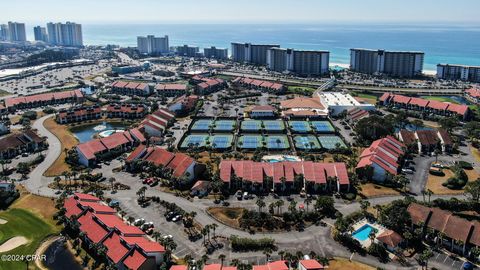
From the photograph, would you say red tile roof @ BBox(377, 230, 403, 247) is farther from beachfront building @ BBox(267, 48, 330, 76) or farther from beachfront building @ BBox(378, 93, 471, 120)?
beachfront building @ BBox(267, 48, 330, 76)

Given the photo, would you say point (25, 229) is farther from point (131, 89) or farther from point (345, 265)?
point (131, 89)

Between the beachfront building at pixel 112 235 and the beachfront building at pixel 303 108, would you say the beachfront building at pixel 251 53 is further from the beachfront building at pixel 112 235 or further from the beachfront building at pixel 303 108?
the beachfront building at pixel 112 235

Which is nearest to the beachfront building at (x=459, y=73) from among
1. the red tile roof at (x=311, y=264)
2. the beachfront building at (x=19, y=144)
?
the red tile roof at (x=311, y=264)

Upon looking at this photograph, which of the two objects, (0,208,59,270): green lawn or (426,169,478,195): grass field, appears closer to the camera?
(0,208,59,270): green lawn

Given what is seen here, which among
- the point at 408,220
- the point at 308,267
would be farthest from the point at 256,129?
the point at 308,267

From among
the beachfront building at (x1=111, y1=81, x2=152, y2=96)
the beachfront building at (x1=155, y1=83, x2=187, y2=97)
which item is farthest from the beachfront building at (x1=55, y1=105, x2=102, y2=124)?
the beachfront building at (x1=155, y1=83, x2=187, y2=97)

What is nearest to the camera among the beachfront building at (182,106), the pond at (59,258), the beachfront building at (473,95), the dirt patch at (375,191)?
the pond at (59,258)

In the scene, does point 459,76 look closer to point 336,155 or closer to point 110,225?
point 336,155
